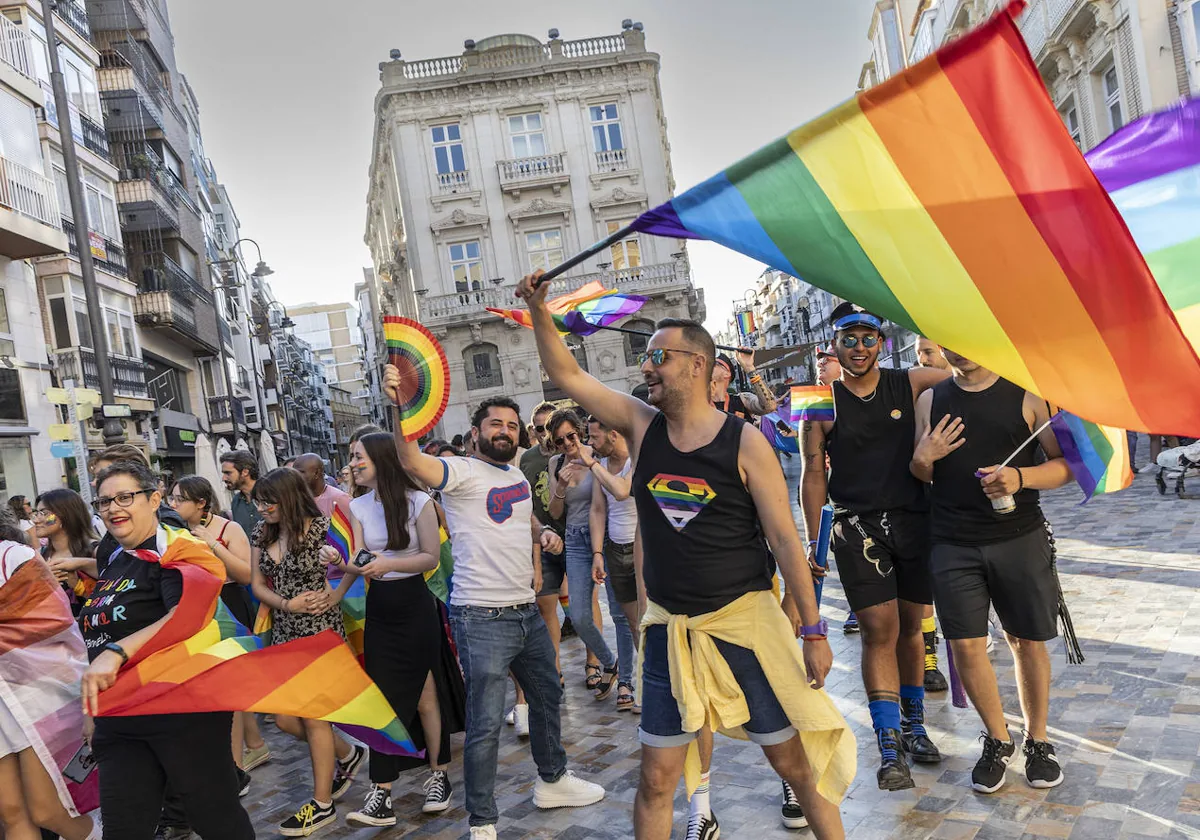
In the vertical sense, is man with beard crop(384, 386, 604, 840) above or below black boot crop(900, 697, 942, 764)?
above

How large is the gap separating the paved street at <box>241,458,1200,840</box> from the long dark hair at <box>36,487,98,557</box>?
1807 mm

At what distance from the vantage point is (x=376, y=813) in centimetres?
499

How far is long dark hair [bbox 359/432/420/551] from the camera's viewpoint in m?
5.27

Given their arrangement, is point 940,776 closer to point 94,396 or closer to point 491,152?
point 94,396

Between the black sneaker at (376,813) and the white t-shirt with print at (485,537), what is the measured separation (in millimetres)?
1155

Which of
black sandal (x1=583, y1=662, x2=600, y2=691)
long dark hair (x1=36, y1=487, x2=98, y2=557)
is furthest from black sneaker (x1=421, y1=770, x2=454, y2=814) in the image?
long dark hair (x1=36, y1=487, x2=98, y2=557)

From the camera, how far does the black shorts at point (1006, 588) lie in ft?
14.3

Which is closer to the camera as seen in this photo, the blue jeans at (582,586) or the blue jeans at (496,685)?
the blue jeans at (496,685)

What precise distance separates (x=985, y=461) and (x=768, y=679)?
1.68m

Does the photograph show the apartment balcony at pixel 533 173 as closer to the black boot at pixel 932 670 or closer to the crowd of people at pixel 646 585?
the crowd of people at pixel 646 585

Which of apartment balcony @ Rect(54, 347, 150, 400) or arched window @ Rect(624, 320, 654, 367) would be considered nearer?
apartment balcony @ Rect(54, 347, 150, 400)

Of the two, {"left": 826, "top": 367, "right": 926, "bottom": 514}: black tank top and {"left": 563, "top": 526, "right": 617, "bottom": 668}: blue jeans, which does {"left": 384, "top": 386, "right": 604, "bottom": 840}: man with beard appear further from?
{"left": 563, "top": 526, "right": 617, "bottom": 668}: blue jeans

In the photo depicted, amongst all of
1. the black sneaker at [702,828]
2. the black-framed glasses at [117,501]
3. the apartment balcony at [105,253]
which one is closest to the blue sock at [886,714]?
the black sneaker at [702,828]

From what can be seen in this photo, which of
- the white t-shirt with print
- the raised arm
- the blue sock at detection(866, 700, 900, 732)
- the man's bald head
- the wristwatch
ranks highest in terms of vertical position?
the raised arm
